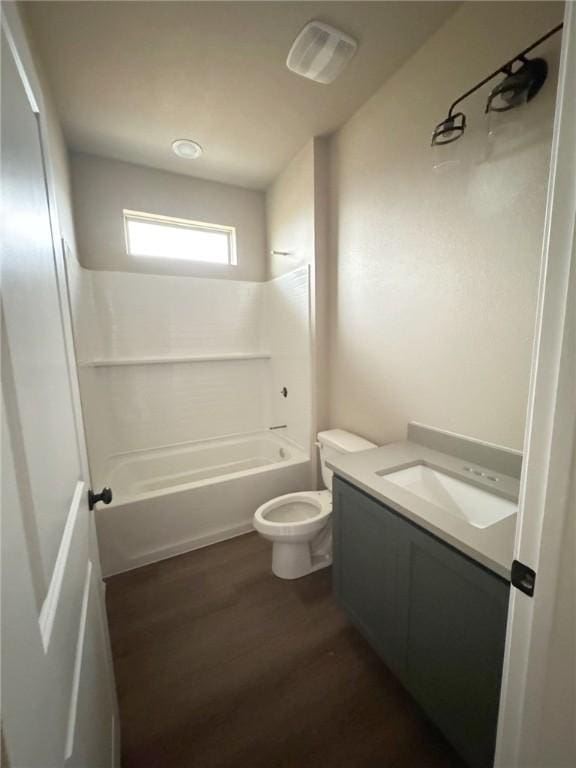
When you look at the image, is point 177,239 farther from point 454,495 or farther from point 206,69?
point 454,495

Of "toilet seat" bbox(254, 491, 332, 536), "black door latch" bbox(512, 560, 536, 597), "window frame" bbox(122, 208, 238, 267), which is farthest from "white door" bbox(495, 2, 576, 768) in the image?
"window frame" bbox(122, 208, 238, 267)

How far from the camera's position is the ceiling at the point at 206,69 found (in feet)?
4.16

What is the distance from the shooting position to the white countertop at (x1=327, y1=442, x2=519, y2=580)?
2.79 feet

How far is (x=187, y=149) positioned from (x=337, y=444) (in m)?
2.31

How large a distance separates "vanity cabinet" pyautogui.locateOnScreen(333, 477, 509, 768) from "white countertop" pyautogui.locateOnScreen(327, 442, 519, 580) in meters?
0.05

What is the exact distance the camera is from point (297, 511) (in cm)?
200

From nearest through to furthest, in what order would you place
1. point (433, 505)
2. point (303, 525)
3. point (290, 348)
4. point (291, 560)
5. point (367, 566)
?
point (433, 505)
point (367, 566)
point (303, 525)
point (291, 560)
point (290, 348)

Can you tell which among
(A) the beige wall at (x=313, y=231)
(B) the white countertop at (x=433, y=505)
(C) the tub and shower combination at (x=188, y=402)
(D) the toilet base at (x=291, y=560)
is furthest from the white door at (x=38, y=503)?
(A) the beige wall at (x=313, y=231)

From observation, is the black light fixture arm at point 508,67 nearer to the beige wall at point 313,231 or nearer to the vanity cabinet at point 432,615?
the beige wall at point 313,231

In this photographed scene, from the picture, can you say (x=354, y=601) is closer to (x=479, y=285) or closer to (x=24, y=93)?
(x=479, y=285)

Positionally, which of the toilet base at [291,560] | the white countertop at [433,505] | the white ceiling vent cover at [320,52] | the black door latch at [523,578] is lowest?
the toilet base at [291,560]

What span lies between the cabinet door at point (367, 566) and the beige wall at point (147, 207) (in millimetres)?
2316

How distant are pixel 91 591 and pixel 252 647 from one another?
36.6 inches

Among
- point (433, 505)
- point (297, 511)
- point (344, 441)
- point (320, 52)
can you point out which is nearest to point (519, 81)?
point (320, 52)
